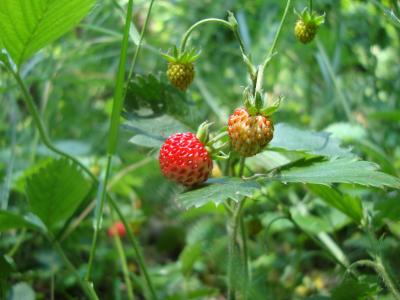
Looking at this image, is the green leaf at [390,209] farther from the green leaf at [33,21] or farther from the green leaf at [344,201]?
the green leaf at [33,21]

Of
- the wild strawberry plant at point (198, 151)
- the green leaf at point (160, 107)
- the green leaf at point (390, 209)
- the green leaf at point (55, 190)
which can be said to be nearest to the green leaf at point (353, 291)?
the wild strawberry plant at point (198, 151)

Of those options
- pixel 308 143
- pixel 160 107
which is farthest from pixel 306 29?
pixel 160 107

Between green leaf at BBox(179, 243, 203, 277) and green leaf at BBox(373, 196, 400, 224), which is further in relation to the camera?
green leaf at BBox(179, 243, 203, 277)

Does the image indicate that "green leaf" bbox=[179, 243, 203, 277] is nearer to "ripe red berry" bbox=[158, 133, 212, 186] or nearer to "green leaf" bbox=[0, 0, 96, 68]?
"ripe red berry" bbox=[158, 133, 212, 186]

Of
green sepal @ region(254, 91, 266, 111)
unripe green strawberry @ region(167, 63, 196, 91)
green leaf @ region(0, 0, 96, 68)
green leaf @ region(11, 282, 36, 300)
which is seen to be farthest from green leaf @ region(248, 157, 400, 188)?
green leaf @ region(11, 282, 36, 300)

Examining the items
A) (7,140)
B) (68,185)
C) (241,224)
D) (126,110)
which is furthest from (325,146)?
(7,140)

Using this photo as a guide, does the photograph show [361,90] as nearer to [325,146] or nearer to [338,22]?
[338,22]
